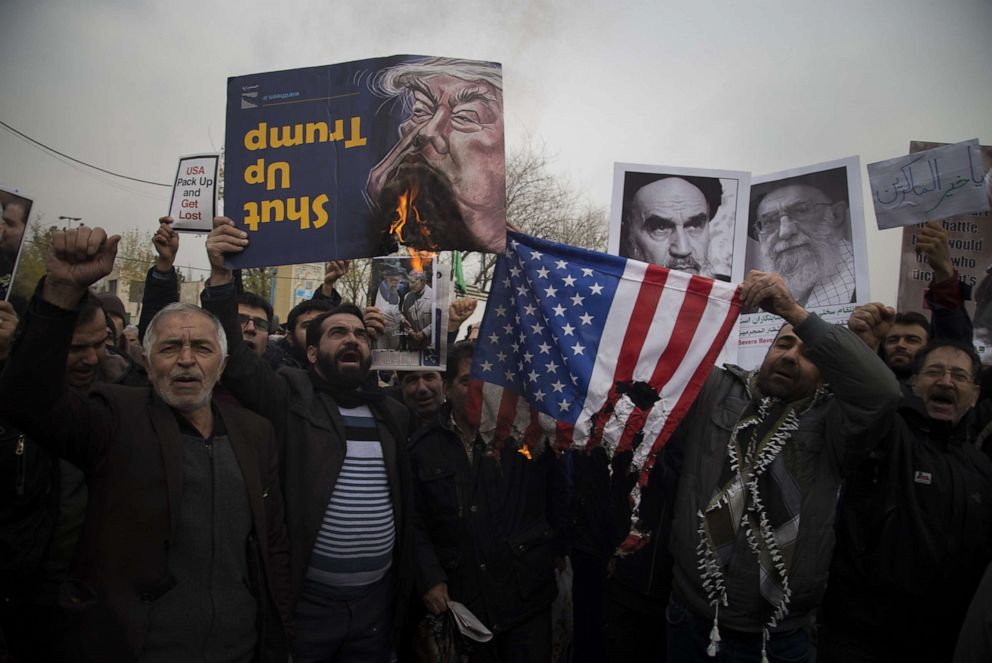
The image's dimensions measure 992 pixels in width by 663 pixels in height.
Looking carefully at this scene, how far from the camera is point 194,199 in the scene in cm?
495

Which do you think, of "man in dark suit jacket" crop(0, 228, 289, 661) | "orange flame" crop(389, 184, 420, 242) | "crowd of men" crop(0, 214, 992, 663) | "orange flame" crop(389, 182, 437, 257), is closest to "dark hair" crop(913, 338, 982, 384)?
"crowd of men" crop(0, 214, 992, 663)

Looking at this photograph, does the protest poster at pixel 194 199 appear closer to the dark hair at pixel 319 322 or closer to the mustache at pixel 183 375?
the dark hair at pixel 319 322

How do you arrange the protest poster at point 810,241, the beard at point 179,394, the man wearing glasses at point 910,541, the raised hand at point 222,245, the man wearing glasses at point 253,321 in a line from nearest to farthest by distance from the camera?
→ the beard at point 179,394 → the man wearing glasses at point 910,541 → the raised hand at point 222,245 → the protest poster at point 810,241 → the man wearing glasses at point 253,321

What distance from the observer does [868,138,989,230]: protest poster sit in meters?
4.24

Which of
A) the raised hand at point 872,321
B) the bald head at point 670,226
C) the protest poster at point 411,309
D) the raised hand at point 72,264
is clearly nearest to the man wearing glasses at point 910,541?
the raised hand at point 872,321

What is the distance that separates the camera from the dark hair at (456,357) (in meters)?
4.67

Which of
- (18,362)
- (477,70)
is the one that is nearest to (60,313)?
(18,362)

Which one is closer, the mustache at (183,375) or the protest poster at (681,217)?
the mustache at (183,375)

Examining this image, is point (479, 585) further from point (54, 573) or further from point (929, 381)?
point (929, 381)

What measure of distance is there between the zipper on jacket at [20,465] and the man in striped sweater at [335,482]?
2.72 ft

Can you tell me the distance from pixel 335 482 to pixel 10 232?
267 cm

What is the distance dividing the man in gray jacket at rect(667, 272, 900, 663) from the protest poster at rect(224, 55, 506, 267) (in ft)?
4.72

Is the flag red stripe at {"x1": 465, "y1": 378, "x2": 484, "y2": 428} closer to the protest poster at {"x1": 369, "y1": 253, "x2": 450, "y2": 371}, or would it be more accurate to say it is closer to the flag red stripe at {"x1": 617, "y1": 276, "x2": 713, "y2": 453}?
the protest poster at {"x1": 369, "y1": 253, "x2": 450, "y2": 371}

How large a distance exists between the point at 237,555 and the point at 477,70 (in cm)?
255
